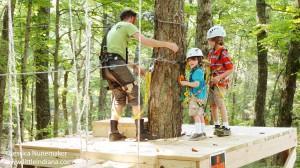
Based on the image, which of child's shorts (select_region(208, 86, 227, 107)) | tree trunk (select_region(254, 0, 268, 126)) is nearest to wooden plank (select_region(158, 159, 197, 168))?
child's shorts (select_region(208, 86, 227, 107))

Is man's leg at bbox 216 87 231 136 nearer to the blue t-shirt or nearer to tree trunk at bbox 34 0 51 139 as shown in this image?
the blue t-shirt

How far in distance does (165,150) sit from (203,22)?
13.5 ft

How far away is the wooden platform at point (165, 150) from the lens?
3649mm

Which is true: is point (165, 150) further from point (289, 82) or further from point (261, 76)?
point (261, 76)

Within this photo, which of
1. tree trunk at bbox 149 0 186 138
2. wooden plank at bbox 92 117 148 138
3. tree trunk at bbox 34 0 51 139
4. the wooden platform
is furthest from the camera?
tree trunk at bbox 34 0 51 139

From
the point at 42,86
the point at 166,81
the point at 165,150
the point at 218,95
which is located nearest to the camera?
the point at 165,150

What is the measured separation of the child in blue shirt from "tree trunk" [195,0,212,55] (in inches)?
110

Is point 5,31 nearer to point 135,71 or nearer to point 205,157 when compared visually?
point 135,71

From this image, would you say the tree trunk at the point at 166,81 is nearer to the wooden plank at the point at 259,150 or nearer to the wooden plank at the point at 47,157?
the wooden plank at the point at 259,150

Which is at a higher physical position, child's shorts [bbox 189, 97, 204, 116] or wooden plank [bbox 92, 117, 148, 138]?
child's shorts [bbox 189, 97, 204, 116]

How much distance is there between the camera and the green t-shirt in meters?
4.44

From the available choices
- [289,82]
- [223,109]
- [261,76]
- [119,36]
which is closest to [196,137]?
[223,109]

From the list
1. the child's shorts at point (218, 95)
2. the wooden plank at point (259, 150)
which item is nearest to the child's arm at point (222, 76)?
the child's shorts at point (218, 95)

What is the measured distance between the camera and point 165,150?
388 centimetres
